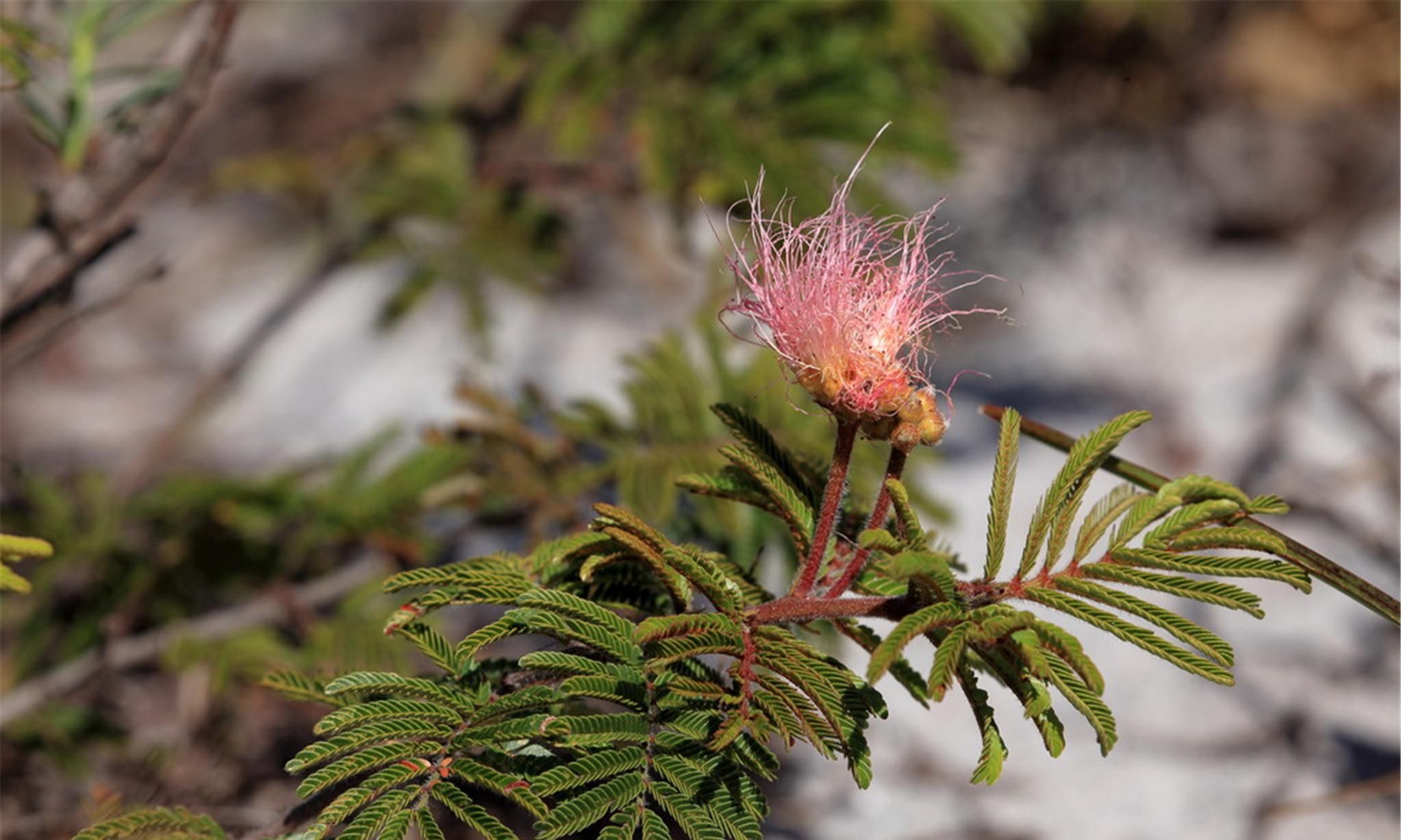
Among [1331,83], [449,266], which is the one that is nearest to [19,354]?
[449,266]

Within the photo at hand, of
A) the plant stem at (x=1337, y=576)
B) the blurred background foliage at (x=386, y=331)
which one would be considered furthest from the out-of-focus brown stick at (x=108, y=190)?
the plant stem at (x=1337, y=576)

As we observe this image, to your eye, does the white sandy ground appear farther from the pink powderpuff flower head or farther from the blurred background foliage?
the pink powderpuff flower head

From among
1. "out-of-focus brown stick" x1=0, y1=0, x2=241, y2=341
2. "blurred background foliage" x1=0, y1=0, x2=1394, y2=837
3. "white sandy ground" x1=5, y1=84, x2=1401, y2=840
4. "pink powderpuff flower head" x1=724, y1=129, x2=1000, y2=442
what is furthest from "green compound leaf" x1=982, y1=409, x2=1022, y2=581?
"out-of-focus brown stick" x1=0, y1=0, x2=241, y2=341

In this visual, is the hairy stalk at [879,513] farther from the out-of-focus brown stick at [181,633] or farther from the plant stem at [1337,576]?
the out-of-focus brown stick at [181,633]

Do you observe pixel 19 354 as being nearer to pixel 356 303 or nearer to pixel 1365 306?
pixel 356 303

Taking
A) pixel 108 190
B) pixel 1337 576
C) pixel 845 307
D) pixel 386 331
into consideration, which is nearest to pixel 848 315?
pixel 845 307
